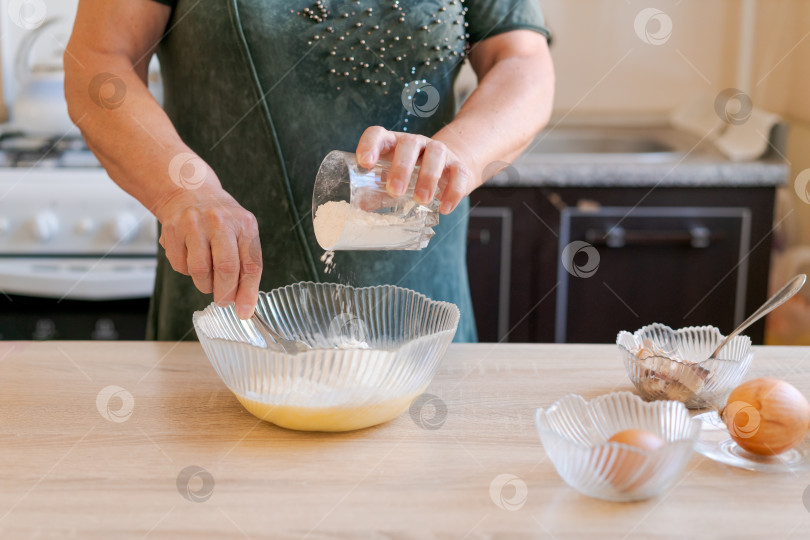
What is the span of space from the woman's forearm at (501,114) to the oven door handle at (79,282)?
0.97m

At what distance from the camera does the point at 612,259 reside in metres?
1.88

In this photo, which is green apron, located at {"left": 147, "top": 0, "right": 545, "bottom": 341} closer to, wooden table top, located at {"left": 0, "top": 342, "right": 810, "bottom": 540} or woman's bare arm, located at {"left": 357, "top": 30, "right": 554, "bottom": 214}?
woman's bare arm, located at {"left": 357, "top": 30, "right": 554, "bottom": 214}

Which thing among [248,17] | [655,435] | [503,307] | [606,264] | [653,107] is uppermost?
[248,17]

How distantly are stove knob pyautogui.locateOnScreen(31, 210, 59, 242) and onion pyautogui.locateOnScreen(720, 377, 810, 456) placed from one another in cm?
149

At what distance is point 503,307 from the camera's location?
6.32 feet

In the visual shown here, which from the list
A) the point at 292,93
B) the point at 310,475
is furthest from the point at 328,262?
the point at 310,475

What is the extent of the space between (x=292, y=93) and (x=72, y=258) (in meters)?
0.98

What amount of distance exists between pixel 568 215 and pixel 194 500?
53.8 inches

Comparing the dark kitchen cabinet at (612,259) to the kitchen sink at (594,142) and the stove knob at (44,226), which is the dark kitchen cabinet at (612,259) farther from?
the stove knob at (44,226)

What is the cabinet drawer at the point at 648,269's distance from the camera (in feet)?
6.09

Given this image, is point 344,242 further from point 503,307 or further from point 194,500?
point 503,307

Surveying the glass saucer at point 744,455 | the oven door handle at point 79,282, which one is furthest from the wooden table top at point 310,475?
the oven door handle at point 79,282

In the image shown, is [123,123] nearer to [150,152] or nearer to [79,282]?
[150,152]

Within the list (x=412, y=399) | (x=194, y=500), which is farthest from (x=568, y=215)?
(x=194, y=500)
